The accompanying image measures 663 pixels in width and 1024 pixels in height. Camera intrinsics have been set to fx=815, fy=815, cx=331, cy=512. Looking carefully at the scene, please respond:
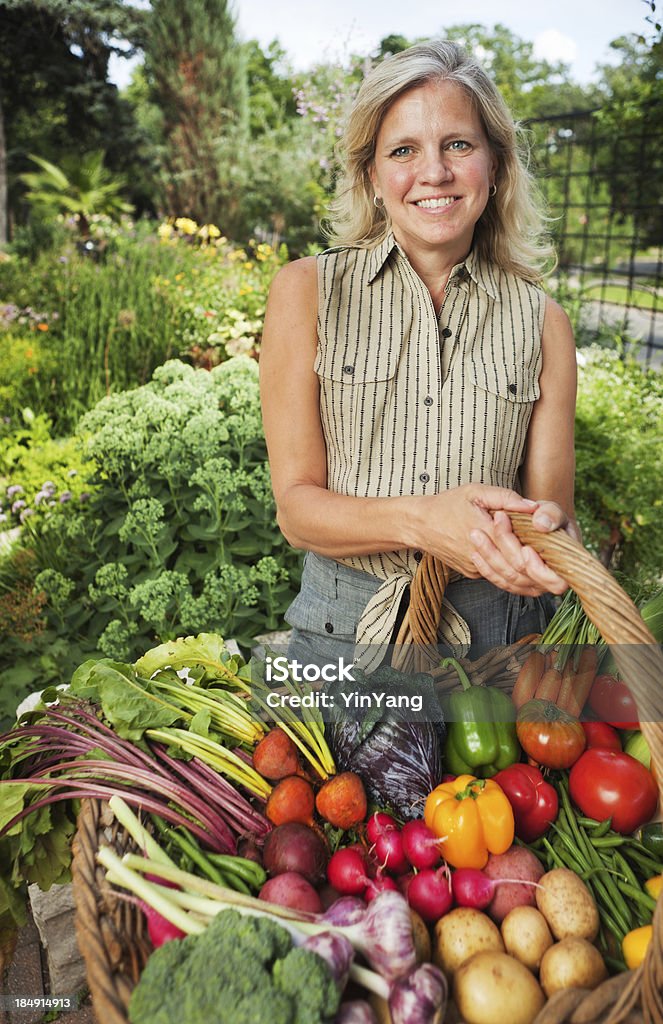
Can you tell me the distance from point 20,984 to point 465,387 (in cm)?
178

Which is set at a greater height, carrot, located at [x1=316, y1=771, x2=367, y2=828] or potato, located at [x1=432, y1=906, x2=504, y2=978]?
carrot, located at [x1=316, y1=771, x2=367, y2=828]

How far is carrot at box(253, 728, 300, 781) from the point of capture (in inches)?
51.1

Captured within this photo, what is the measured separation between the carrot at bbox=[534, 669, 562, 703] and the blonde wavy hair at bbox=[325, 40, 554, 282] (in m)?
0.95

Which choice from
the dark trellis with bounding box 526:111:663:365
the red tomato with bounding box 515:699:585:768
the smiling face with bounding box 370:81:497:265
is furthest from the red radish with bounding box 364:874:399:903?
the dark trellis with bounding box 526:111:663:365

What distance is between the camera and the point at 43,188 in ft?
57.8

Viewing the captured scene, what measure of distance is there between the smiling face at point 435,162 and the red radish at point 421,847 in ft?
3.68

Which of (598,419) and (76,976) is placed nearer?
(76,976)

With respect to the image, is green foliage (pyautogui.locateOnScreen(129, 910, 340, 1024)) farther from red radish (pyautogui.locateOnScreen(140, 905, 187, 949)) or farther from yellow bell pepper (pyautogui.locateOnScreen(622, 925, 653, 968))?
yellow bell pepper (pyautogui.locateOnScreen(622, 925, 653, 968))

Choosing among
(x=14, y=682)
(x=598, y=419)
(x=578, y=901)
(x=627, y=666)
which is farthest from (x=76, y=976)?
(x=598, y=419)

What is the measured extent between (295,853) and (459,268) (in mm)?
1227

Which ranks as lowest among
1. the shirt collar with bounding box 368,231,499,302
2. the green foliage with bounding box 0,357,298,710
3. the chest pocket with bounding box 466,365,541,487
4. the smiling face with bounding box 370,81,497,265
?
the green foliage with bounding box 0,357,298,710

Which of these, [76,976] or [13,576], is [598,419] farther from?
[76,976]

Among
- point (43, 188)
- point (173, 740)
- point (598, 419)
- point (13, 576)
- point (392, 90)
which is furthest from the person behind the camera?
point (43, 188)

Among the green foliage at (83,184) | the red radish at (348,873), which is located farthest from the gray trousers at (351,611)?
the green foliage at (83,184)
